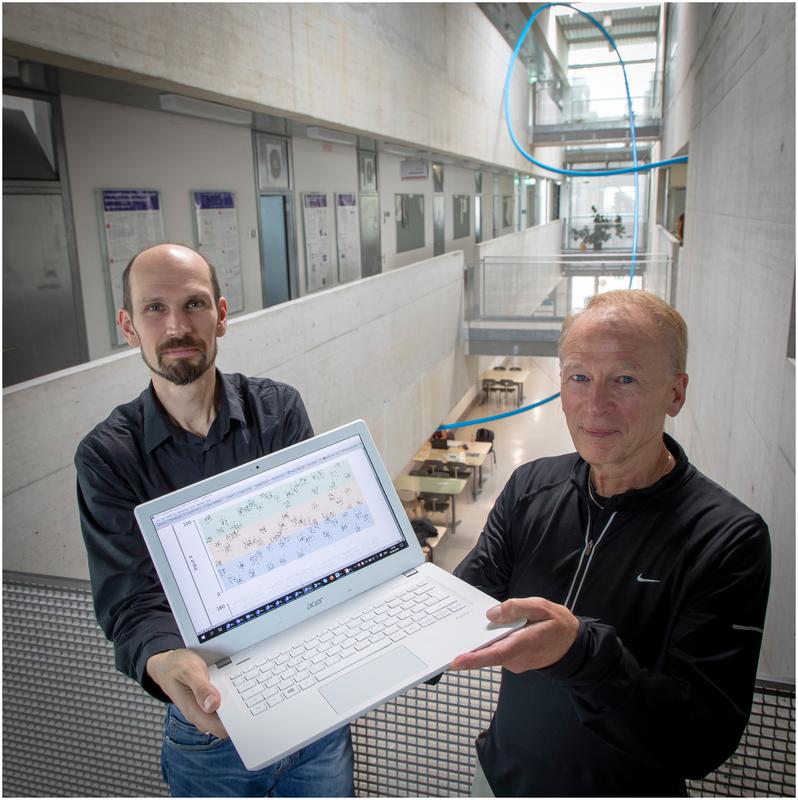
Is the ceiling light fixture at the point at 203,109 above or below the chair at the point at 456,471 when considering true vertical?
above

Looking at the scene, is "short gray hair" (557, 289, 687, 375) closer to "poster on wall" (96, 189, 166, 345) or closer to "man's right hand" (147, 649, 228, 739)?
"man's right hand" (147, 649, 228, 739)

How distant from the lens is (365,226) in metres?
8.40

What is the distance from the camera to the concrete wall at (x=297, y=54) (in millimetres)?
2723

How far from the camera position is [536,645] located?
1.00m

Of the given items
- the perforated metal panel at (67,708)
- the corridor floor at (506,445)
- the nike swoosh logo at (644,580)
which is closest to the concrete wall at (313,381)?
the perforated metal panel at (67,708)

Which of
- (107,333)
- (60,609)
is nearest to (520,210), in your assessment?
(107,333)

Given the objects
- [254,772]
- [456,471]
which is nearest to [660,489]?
[254,772]

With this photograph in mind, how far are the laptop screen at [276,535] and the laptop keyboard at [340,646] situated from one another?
0.09 m

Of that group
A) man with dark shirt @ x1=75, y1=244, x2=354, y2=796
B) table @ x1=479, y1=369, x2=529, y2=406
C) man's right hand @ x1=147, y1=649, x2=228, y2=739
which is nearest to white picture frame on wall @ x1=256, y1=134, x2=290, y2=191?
man with dark shirt @ x1=75, y1=244, x2=354, y2=796

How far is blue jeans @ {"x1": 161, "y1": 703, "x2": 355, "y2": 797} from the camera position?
149 centimetres

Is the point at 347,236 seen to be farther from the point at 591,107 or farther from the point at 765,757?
the point at 591,107

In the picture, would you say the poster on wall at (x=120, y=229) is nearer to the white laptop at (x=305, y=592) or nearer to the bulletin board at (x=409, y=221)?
the white laptop at (x=305, y=592)

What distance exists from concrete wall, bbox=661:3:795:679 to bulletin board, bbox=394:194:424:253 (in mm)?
4574

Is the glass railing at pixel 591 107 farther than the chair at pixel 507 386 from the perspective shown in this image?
Yes
